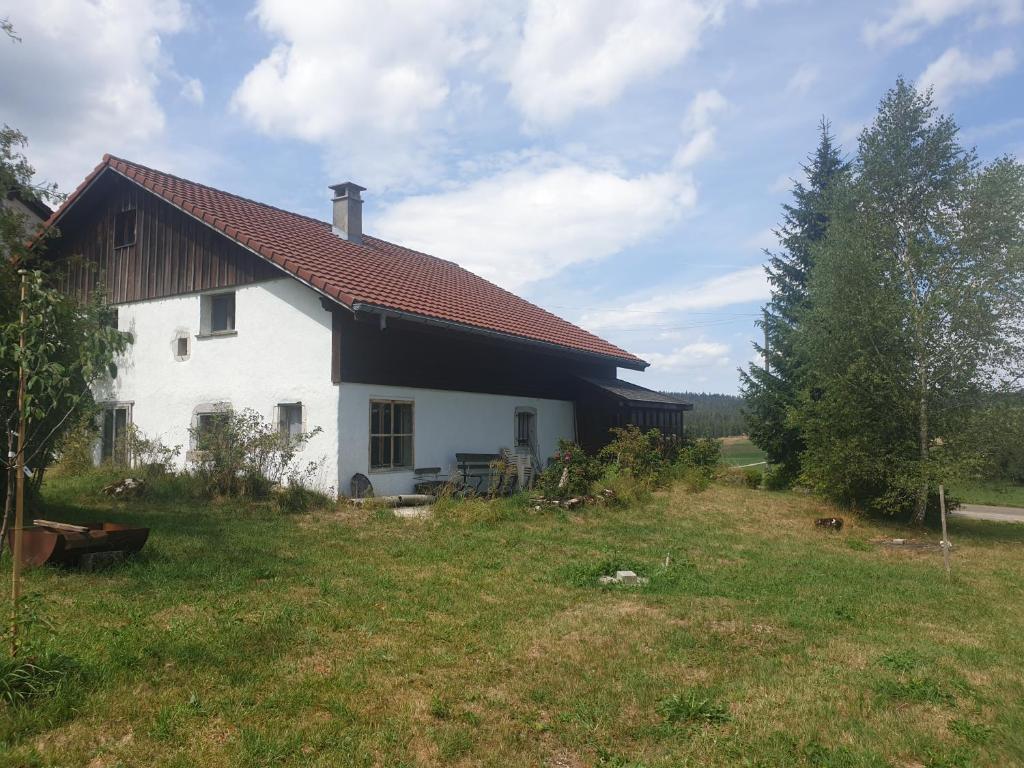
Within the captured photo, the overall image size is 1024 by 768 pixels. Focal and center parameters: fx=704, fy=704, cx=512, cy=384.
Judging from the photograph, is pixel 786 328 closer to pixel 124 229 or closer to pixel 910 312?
pixel 910 312

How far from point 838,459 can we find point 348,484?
9583 mm

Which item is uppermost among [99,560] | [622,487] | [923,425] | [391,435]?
[923,425]

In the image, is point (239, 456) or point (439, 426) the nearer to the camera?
point (239, 456)

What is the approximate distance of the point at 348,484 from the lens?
1332 cm

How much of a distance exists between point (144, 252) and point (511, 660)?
49.2 ft

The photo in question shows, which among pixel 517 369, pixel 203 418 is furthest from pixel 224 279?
pixel 517 369

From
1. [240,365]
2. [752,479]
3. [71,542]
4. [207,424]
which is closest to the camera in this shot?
[71,542]

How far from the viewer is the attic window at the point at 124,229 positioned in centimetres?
1680

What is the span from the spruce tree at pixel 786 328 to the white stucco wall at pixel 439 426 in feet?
18.9

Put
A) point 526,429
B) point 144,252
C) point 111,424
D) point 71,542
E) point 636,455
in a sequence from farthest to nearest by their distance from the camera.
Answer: point 526,429 → point 636,455 → point 111,424 → point 144,252 → point 71,542

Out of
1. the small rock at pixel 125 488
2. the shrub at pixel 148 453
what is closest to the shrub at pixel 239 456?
the small rock at pixel 125 488

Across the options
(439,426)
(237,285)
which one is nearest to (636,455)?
(439,426)

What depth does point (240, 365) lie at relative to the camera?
1477 cm

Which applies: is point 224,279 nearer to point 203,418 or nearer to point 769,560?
point 203,418
